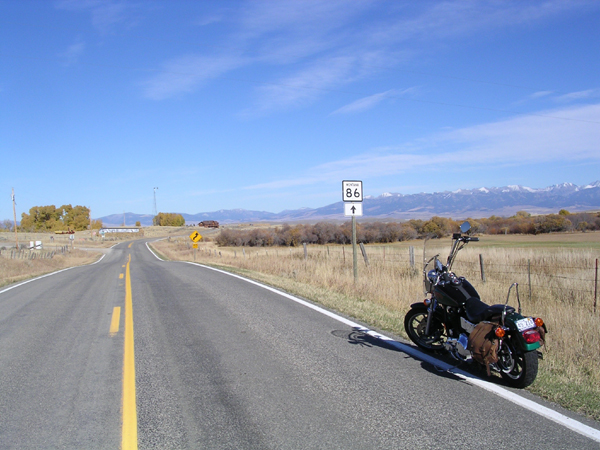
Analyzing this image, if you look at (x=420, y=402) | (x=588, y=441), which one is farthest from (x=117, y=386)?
(x=588, y=441)

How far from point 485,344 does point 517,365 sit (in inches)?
18.2

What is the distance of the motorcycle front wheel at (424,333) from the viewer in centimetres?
591

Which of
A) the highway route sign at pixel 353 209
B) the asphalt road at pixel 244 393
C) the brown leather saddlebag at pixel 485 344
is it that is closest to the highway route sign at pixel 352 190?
the highway route sign at pixel 353 209

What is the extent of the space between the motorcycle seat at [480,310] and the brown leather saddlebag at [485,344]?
13cm

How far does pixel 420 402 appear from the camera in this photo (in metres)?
4.28

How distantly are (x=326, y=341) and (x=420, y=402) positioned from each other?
7.72 feet

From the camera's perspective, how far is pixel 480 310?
5.04 metres

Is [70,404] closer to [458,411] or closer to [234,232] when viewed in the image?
[458,411]

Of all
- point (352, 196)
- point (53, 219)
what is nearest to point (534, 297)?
point (352, 196)

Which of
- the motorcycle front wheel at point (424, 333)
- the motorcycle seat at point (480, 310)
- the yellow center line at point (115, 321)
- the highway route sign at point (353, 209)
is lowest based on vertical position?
the yellow center line at point (115, 321)

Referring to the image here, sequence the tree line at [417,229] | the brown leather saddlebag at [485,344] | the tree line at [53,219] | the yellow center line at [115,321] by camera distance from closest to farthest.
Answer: the brown leather saddlebag at [485,344] < the yellow center line at [115,321] < the tree line at [417,229] < the tree line at [53,219]

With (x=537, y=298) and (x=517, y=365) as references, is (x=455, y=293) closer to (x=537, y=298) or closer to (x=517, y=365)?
(x=517, y=365)

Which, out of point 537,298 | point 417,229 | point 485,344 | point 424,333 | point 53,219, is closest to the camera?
point 485,344

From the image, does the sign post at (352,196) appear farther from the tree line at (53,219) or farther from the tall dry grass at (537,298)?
the tree line at (53,219)
